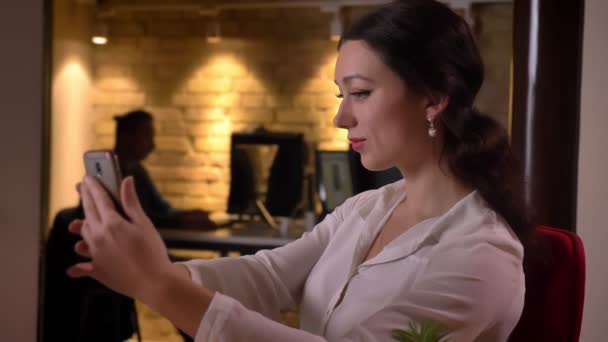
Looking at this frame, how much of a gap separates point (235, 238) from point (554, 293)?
2.75 meters

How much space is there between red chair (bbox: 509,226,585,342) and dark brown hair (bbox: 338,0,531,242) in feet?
0.17

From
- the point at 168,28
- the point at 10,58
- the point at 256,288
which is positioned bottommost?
the point at 256,288

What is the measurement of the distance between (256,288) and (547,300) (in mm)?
508

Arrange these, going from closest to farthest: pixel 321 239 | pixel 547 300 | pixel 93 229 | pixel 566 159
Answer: pixel 93 229 → pixel 547 300 → pixel 321 239 → pixel 566 159

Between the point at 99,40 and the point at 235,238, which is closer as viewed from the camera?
the point at 235,238

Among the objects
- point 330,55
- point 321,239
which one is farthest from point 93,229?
point 330,55

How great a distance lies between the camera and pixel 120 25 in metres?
4.44

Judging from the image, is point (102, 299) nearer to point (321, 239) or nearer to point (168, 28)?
point (168, 28)

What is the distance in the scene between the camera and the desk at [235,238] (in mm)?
3865

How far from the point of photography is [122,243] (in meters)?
0.86

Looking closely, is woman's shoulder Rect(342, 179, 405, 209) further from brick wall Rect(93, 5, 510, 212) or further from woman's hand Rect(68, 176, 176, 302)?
brick wall Rect(93, 5, 510, 212)

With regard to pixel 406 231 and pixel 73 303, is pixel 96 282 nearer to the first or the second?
pixel 73 303

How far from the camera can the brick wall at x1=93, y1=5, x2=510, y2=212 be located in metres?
4.25

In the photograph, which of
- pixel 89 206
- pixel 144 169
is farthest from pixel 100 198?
pixel 144 169
